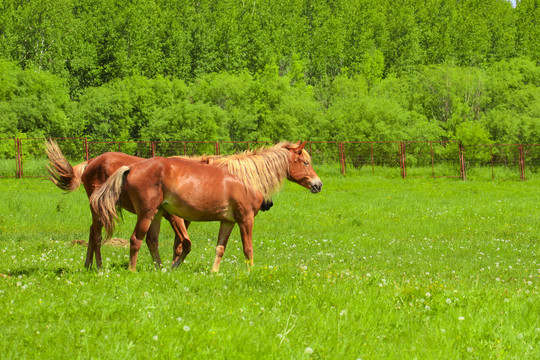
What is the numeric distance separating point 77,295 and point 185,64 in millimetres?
79085

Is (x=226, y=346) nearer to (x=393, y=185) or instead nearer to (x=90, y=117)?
(x=393, y=185)

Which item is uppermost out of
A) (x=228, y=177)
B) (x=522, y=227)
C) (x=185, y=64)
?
→ (x=185, y=64)

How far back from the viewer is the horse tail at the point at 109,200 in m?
8.23

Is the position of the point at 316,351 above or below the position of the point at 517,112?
below

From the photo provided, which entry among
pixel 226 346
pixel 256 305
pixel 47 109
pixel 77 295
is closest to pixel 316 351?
pixel 226 346

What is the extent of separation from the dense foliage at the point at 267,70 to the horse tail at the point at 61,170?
39777 mm

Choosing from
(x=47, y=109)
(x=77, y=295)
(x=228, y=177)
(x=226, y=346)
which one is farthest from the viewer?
(x=47, y=109)

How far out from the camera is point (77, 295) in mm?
5953

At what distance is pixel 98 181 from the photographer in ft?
33.5

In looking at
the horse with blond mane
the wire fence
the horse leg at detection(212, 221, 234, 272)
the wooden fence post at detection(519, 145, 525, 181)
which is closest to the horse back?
the horse leg at detection(212, 221, 234, 272)

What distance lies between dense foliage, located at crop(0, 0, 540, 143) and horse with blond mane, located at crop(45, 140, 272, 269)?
131 ft

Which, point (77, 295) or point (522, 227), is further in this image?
point (522, 227)

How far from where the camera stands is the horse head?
1002 centimetres

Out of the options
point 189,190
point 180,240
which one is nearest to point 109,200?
point 189,190
